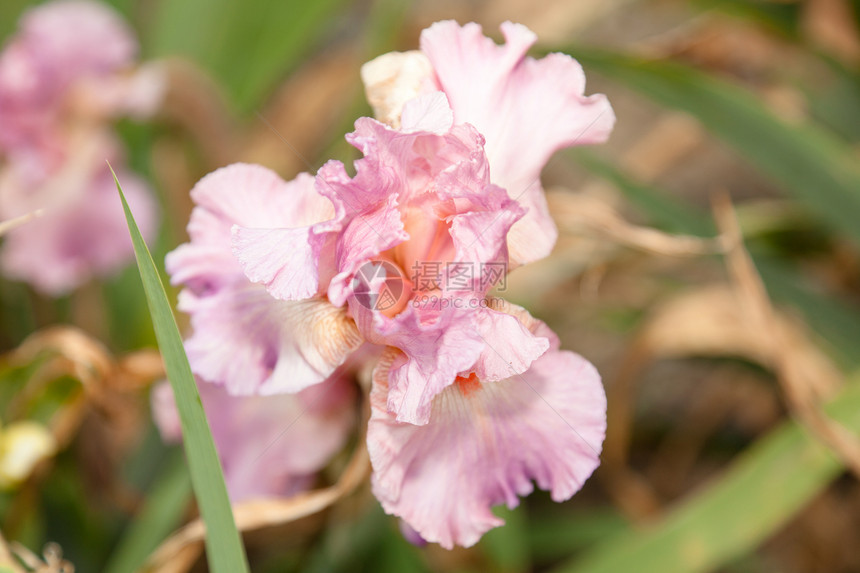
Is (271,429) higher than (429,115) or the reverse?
the reverse

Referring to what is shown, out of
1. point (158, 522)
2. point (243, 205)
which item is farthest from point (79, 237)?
point (243, 205)

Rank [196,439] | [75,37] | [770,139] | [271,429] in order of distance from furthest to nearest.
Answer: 1. [75,37]
2. [770,139]
3. [271,429]
4. [196,439]

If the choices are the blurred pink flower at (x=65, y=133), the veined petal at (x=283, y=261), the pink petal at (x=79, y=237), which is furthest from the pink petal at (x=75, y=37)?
the veined petal at (x=283, y=261)

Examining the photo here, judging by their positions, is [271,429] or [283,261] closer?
[283,261]

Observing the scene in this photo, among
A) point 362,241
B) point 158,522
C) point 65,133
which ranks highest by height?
point 362,241

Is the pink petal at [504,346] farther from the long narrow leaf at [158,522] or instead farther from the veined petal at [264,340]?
the long narrow leaf at [158,522]

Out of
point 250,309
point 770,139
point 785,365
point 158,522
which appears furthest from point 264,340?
point 770,139

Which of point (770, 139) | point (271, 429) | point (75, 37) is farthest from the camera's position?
point (75, 37)

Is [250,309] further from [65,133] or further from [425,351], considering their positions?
[65,133]
